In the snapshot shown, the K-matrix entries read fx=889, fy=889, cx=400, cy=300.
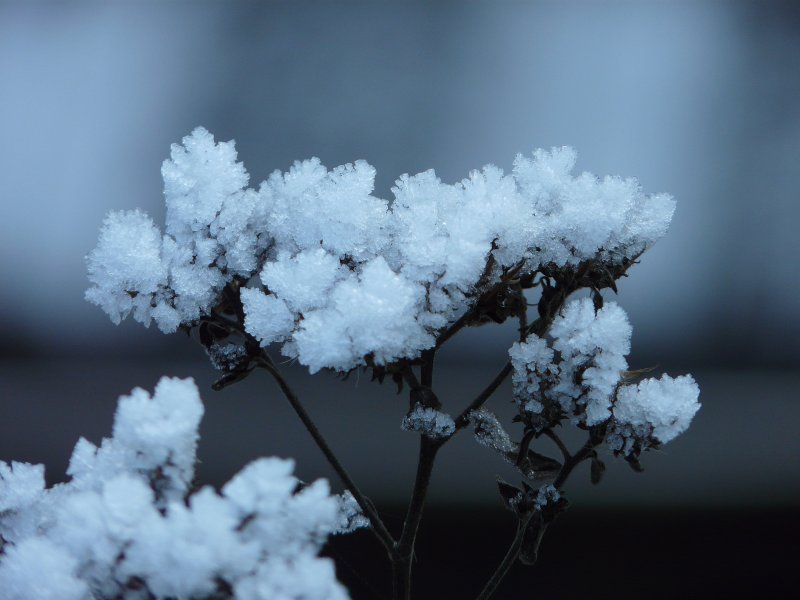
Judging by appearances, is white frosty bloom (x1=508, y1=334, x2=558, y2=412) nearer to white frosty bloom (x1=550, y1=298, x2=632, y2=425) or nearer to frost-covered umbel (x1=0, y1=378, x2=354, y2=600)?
white frosty bloom (x1=550, y1=298, x2=632, y2=425)

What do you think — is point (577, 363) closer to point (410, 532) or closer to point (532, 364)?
point (532, 364)

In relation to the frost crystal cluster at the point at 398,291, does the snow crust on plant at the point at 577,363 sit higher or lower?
lower

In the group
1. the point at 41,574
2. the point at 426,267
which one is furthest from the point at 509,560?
the point at 41,574

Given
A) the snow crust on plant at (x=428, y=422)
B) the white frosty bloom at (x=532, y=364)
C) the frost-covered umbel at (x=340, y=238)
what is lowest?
the white frosty bloom at (x=532, y=364)

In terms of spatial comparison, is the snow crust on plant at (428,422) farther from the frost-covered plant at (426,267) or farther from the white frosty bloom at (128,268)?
the white frosty bloom at (128,268)

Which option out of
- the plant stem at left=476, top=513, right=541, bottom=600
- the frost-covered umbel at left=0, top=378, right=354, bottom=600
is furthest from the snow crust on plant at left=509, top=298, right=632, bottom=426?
the frost-covered umbel at left=0, top=378, right=354, bottom=600

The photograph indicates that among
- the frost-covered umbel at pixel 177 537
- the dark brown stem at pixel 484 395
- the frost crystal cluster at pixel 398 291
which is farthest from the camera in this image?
the dark brown stem at pixel 484 395

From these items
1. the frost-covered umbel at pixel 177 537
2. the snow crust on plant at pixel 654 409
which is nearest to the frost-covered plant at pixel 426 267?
the snow crust on plant at pixel 654 409
